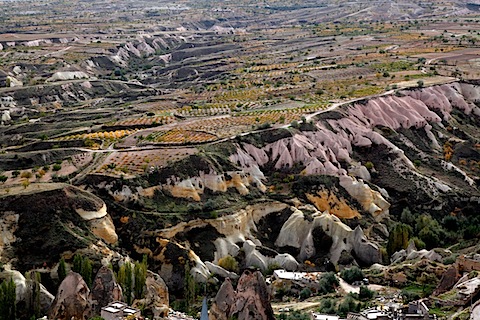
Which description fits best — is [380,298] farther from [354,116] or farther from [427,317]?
[354,116]

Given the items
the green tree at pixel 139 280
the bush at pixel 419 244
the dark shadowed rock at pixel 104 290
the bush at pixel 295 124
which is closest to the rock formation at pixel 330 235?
the bush at pixel 419 244

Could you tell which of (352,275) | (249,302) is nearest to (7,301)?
(249,302)

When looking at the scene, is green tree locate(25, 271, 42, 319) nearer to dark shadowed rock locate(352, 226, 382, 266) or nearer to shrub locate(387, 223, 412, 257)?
dark shadowed rock locate(352, 226, 382, 266)

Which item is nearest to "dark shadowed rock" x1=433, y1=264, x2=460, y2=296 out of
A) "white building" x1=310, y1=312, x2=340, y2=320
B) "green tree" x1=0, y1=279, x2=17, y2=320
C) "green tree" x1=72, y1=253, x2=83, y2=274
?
"white building" x1=310, y1=312, x2=340, y2=320

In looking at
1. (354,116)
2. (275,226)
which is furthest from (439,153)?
(275,226)

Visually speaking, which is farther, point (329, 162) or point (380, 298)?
point (329, 162)

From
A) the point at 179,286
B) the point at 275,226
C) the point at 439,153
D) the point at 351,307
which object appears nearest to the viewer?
the point at 351,307

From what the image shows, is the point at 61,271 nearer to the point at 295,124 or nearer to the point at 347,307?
the point at 347,307

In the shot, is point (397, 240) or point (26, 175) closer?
point (397, 240)
